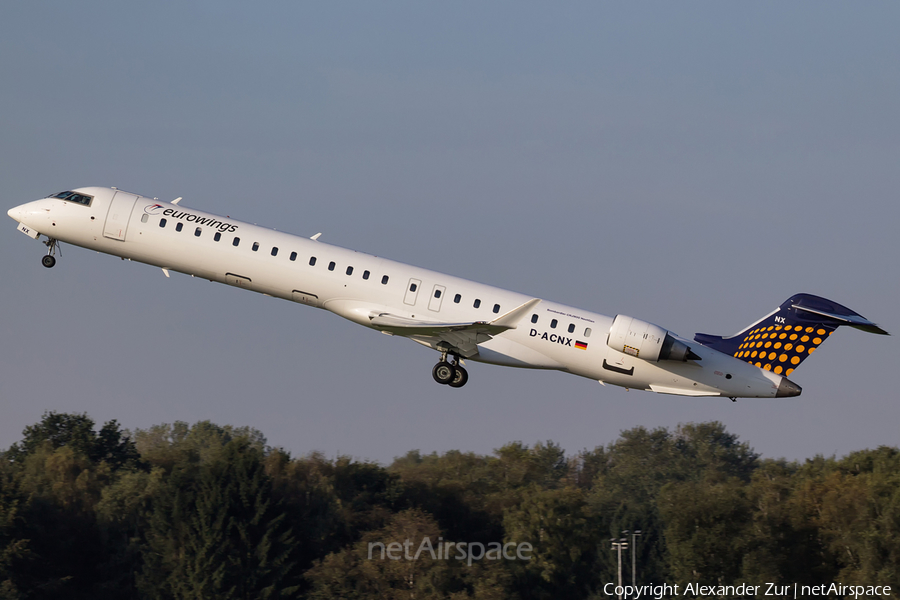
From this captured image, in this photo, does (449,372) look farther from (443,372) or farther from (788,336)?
(788,336)

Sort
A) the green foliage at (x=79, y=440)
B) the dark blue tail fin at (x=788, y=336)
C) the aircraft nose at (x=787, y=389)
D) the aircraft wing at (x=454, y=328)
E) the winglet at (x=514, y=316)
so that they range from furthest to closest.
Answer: the green foliage at (x=79, y=440) < the dark blue tail fin at (x=788, y=336) < the aircraft nose at (x=787, y=389) < the aircraft wing at (x=454, y=328) < the winglet at (x=514, y=316)

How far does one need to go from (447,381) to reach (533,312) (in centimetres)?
327

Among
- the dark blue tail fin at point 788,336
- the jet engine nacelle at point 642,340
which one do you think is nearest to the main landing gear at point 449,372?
the jet engine nacelle at point 642,340

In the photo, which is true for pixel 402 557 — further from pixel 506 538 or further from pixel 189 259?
pixel 189 259

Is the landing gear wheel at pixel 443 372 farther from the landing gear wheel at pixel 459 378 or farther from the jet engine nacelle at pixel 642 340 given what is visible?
the jet engine nacelle at pixel 642 340

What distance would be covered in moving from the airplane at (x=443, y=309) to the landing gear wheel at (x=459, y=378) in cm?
4

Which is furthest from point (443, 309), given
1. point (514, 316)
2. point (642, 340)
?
point (642, 340)

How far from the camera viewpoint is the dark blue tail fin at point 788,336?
104 feet

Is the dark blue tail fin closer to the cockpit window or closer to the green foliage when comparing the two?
the cockpit window

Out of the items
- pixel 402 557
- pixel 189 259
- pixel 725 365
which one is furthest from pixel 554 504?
pixel 189 259

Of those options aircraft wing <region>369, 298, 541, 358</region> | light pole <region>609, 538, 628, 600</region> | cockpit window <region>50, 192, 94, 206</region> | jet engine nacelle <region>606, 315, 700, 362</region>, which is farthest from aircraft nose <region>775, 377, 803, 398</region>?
light pole <region>609, 538, 628, 600</region>

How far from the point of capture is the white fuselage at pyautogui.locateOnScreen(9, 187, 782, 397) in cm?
3045

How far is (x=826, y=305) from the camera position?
103ft

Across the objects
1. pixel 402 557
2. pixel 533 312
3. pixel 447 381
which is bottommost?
pixel 402 557
